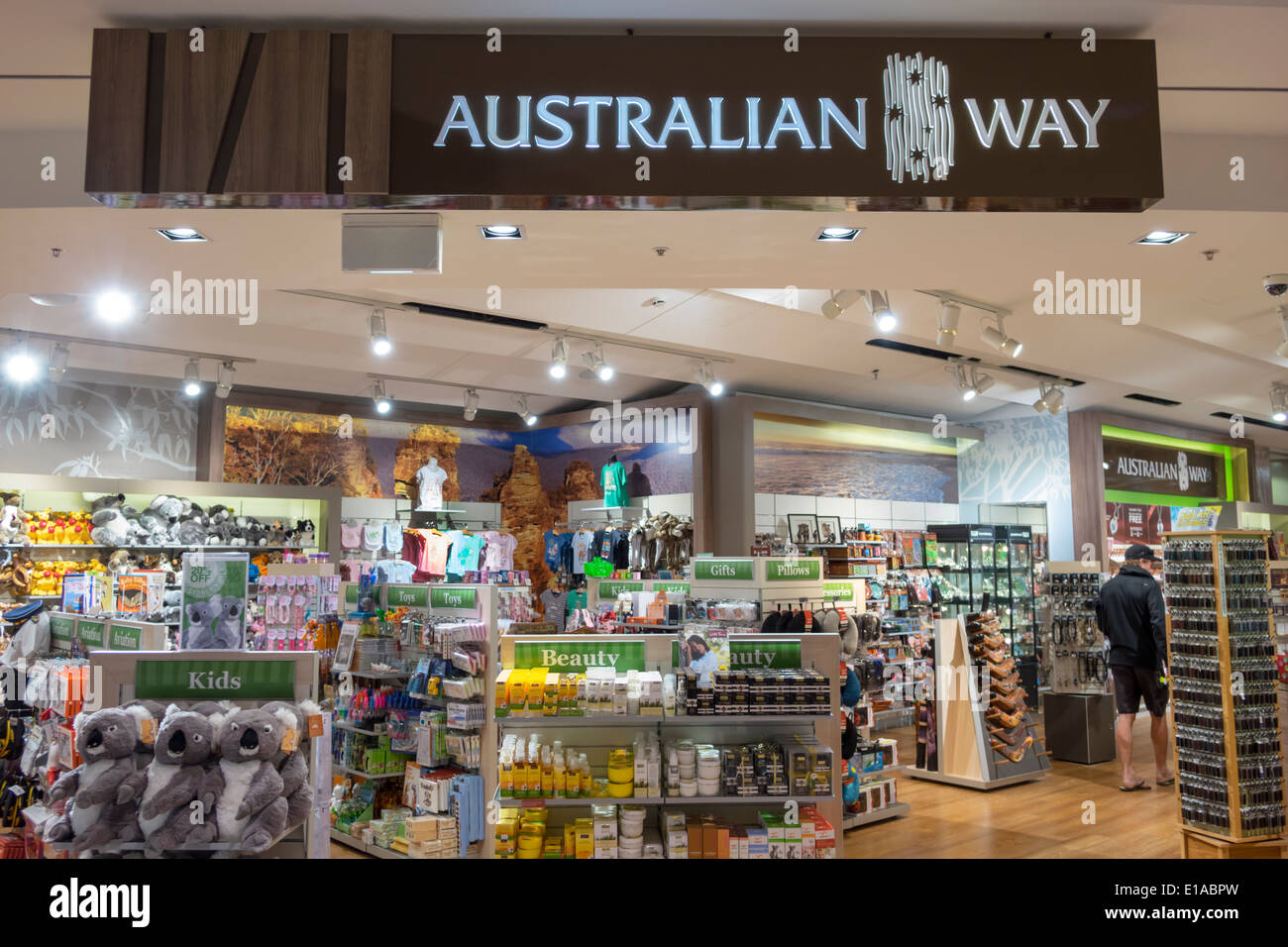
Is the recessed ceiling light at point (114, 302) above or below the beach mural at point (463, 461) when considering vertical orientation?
above

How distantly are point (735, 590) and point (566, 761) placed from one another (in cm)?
293

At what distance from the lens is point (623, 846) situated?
3400mm

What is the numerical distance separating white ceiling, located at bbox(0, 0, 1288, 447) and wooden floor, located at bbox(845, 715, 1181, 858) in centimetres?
324

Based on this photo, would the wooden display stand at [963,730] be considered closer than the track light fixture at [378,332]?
No

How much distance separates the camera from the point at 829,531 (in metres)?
9.65

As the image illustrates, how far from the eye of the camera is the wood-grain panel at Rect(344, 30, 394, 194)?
7.36 ft

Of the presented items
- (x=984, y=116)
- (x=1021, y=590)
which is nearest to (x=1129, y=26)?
(x=984, y=116)

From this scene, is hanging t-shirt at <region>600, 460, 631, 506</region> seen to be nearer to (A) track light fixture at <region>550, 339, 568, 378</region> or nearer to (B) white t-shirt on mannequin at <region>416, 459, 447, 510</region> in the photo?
(B) white t-shirt on mannequin at <region>416, 459, 447, 510</region>

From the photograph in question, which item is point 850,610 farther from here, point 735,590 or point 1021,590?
point 1021,590

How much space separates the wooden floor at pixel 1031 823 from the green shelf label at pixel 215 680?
2848 mm

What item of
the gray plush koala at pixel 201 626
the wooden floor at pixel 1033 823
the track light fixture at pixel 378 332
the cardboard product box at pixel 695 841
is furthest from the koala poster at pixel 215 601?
the wooden floor at pixel 1033 823

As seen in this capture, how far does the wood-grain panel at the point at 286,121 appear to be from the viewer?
7.29 ft

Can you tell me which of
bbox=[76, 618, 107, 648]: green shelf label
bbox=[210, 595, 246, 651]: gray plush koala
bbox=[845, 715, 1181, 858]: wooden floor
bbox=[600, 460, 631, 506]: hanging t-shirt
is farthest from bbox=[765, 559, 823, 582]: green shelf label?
bbox=[76, 618, 107, 648]: green shelf label

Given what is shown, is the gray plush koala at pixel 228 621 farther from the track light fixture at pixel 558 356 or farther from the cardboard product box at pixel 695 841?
the track light fixture at pixel 558 356
